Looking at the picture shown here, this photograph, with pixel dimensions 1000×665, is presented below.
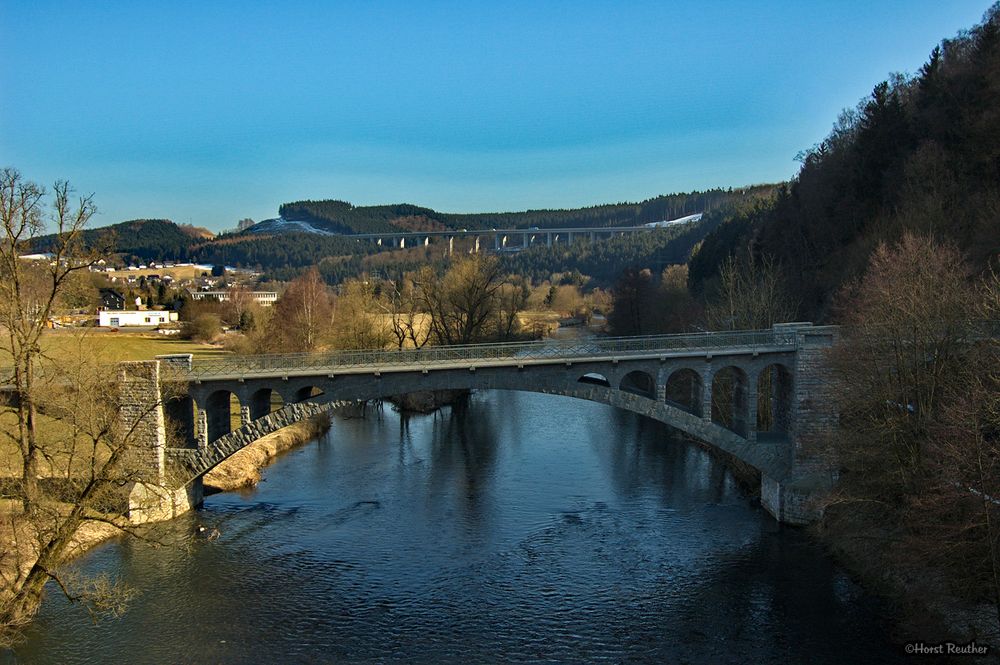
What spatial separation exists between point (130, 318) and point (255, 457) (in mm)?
55682

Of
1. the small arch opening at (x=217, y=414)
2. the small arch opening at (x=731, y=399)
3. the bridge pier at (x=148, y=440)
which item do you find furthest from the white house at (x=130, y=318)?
the small arch opening at (x=731, y=399)

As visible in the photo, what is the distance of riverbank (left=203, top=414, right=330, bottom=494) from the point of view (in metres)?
36.3

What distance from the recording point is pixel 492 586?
25.6 m

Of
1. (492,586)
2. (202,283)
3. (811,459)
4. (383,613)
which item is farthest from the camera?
(202,283)

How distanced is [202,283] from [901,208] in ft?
418

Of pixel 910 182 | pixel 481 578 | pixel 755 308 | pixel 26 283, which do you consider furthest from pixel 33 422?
pixel 910 182

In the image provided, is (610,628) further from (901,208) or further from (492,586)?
(901,208)

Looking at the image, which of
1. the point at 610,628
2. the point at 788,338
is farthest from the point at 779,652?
the point at 788,338

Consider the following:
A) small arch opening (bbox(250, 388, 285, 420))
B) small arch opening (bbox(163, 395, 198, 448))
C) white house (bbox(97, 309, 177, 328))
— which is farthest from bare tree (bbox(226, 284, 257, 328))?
small arch opening (bbox(250, 388, 285, 420))

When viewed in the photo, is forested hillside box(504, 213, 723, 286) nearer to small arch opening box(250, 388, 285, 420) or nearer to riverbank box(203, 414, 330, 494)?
riverbank box(203, 414, 330, 494)

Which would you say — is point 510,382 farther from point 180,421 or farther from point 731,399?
point 180,421

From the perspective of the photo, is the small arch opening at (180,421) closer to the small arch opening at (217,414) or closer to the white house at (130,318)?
the small arch opening at (217,414)

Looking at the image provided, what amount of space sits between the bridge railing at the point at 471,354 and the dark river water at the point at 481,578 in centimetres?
601

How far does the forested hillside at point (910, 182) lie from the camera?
3922 cm
